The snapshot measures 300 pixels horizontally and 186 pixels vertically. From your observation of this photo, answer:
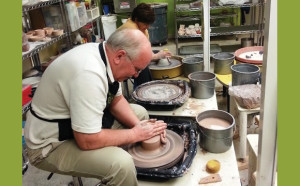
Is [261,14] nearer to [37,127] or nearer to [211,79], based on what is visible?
Answer: [211,79]

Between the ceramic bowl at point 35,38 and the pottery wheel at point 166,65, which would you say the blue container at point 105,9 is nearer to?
the ceramic bowl at point 35,38

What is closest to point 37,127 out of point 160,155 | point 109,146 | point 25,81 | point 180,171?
point 109,146

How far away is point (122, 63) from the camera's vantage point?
4.87ft

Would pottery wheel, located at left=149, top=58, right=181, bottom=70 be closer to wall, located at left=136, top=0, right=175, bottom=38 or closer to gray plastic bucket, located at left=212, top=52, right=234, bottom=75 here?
gray plastic bucket, located at left=212, top=52, right=234, bottom=75

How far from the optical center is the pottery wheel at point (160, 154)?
1.49m

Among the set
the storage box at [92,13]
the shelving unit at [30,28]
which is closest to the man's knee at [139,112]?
the shelving unit at [30,28]

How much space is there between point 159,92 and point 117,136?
0.90 meters

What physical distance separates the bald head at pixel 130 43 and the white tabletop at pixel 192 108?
30.3 inches

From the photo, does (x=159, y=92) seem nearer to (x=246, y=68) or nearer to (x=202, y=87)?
(x=202, y=87)

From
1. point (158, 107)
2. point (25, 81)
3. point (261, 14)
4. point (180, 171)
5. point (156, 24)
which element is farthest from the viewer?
point (156, 24)

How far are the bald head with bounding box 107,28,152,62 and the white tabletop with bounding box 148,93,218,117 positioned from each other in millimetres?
770

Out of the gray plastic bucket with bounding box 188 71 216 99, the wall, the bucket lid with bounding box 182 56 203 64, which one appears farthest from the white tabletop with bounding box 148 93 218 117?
the wall

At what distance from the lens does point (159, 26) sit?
5535 millimetres

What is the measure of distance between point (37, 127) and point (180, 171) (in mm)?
833
